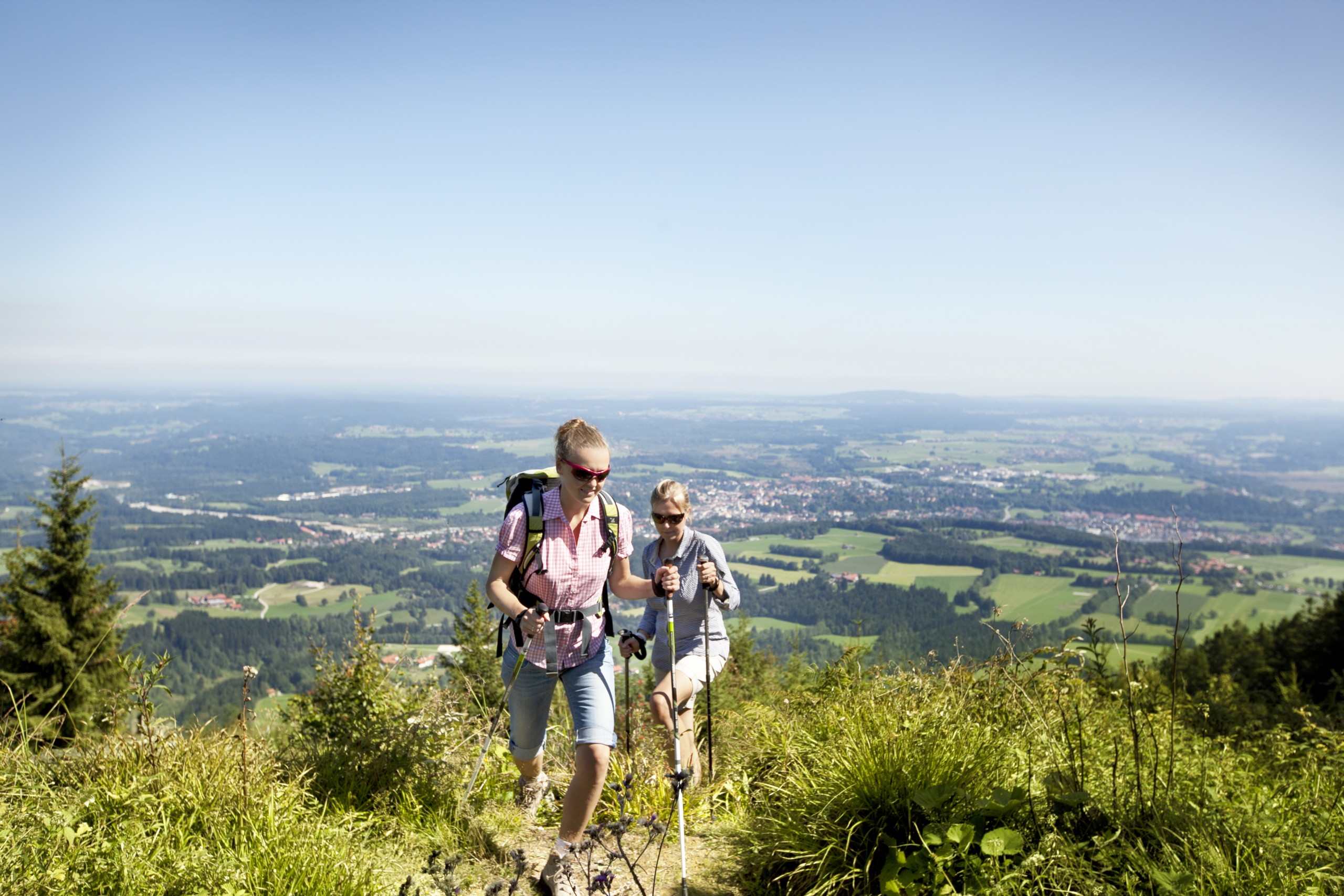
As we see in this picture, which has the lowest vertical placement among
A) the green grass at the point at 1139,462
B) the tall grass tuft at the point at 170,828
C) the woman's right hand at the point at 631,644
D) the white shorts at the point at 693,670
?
the green grass at the point at 1139,462

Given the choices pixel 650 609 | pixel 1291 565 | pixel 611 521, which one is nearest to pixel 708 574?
pixel 650 609

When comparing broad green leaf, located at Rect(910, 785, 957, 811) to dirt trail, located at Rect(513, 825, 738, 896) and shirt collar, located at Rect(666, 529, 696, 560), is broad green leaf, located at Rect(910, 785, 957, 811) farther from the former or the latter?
shirt collar, located at Rect(666, 529, 696, 560)

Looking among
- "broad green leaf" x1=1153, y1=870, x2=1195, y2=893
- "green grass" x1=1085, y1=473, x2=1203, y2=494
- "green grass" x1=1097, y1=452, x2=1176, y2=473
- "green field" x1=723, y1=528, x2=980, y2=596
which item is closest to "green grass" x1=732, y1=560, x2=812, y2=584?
"green field" x1=723, y1=528, x2=980, y2=596

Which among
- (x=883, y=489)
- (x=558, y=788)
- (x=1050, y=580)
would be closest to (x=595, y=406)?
(x=883, y=489)

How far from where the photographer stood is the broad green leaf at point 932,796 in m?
2.70

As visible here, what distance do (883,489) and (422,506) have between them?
7537cm

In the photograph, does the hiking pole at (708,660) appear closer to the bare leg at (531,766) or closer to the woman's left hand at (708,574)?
the woman's left hand at (708,574)

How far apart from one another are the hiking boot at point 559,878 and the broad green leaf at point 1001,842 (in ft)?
4.98

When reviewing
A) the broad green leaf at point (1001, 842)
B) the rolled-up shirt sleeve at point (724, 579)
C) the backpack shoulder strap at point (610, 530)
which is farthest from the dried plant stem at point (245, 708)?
the broad green leaf at point (1001, 842)

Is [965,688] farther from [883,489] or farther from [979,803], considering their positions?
[883,489]

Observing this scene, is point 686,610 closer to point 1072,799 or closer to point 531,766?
point 531,766

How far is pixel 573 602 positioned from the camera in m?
3.22

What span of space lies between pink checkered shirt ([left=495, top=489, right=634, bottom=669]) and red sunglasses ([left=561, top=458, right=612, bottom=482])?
211 millimetres

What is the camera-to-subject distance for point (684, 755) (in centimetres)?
408
